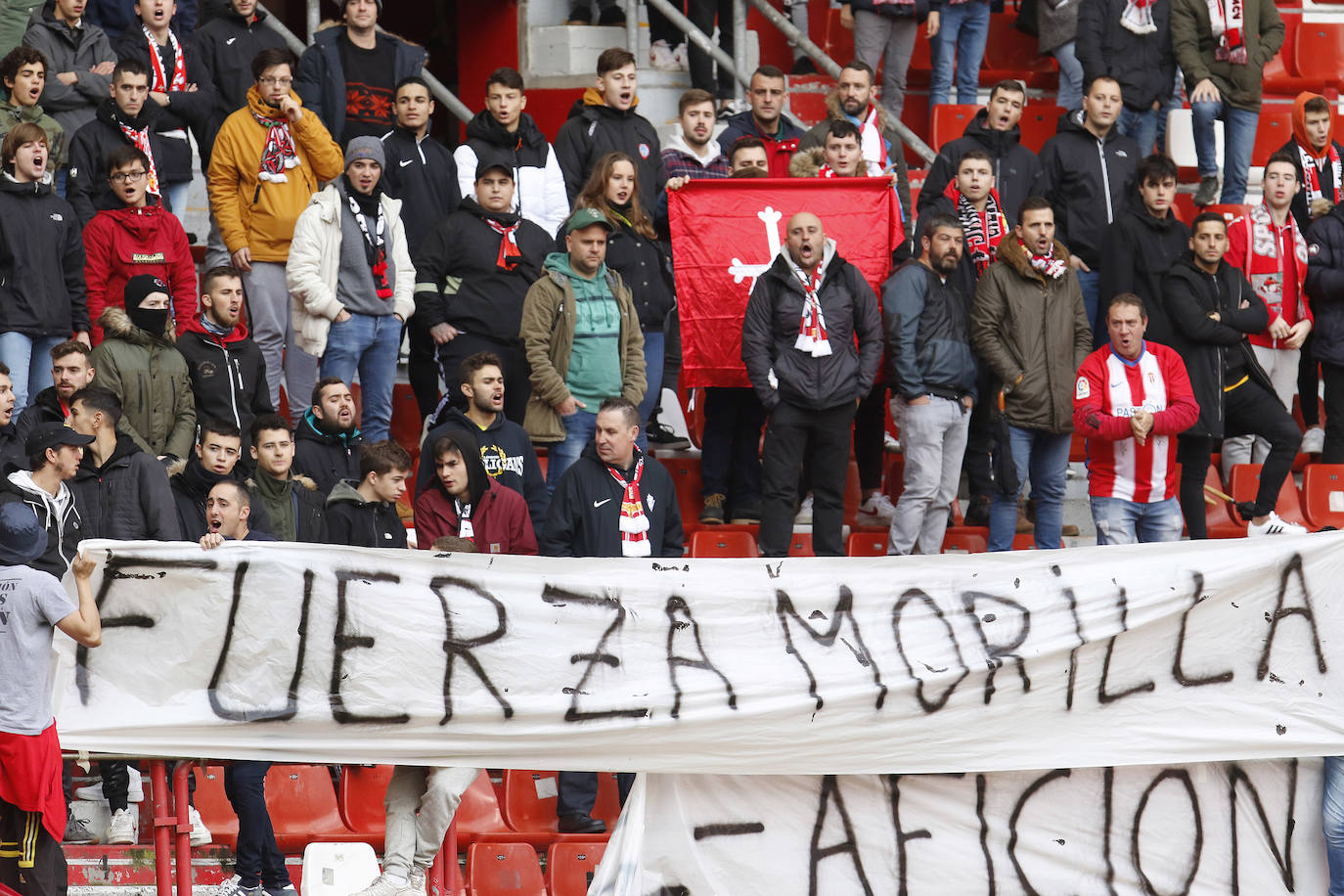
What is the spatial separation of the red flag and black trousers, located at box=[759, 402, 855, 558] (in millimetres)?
1365

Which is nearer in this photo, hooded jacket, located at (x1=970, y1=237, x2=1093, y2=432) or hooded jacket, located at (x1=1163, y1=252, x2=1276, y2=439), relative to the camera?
hooded jacket, located at (x1=970, y1=237, x2=1093, y2=432)

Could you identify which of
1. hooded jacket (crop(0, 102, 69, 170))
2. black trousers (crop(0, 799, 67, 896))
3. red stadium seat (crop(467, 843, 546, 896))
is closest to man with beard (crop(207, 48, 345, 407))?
hooded jacket (crop(0, 102, 69, 170))

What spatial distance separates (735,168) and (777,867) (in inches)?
187

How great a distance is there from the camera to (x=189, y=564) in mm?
7773

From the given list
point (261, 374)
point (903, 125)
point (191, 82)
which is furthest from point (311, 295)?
point (903, 125)

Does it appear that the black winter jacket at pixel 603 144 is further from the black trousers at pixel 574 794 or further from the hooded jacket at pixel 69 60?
the black trousers at pixel 574 794

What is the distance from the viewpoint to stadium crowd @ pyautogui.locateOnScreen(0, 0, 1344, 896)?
8.92 meters

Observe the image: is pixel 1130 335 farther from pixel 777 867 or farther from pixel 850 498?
pixel 777 867

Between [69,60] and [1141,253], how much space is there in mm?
6263

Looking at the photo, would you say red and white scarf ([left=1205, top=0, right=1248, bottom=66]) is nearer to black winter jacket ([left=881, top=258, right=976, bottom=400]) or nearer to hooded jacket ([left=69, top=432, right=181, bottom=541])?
black winter jacket ([left=881, top=258, right=976, bottom=400])

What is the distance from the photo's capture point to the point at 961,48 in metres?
14.0

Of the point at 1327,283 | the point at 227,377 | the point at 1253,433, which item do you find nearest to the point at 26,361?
the point at 227,377

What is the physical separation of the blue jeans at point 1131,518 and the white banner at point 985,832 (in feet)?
6.89

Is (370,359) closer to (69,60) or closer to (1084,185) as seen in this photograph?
(69,60)
